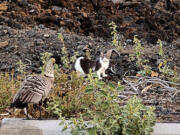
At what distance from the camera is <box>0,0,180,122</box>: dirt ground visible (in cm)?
970

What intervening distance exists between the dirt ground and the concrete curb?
3498mm

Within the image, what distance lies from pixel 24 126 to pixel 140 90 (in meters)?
2.53

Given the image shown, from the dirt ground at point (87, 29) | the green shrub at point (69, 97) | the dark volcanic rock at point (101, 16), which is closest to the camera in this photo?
the green shrub at point (69, 97)

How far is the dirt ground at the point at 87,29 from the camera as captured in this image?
31.8 feet

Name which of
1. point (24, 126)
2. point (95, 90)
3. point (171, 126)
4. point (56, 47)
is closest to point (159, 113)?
point (171, 126)

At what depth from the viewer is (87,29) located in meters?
11.9

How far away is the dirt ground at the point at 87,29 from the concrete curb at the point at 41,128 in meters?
3.50

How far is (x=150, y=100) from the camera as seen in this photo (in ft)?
21.4

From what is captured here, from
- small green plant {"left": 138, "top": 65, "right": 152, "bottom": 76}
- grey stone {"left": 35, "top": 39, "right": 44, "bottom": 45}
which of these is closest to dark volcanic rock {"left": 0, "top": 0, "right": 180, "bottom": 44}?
grey stone {"left": 35, "top": 39, "right": 44, "bottom": 45}

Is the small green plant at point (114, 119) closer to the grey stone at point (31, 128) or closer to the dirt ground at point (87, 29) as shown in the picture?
the grey stone at point (31, 128)

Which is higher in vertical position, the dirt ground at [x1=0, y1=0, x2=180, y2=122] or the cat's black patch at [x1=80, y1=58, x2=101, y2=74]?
the dirt ground at [x1=0, y1=0, x2=180, y2=122]

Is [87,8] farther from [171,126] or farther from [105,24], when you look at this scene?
[171,126]

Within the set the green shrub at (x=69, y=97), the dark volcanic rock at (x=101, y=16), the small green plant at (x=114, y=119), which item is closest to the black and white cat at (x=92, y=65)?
the green shrub at (x=69, y=97)

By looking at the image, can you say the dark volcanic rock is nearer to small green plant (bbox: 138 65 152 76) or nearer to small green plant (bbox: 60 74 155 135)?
small green plant (bbox: 138 65 152 76)
